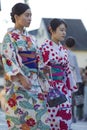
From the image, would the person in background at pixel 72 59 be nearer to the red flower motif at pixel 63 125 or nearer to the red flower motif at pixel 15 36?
the red flower motif at pixel 63 125

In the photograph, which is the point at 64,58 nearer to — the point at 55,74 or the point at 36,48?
the point at 55,74

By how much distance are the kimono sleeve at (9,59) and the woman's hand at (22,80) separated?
0.05m

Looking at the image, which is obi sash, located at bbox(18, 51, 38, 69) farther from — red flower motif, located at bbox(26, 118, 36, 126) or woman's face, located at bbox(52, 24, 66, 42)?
woman's face, located at bbox(52, 24, 66, 42)

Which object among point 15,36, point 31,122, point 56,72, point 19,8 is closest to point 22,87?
point 31,122

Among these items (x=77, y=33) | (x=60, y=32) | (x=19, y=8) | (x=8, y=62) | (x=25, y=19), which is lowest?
(x=77, y=33)

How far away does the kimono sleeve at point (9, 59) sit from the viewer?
489 centimetres

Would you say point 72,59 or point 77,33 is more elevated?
point 72,59

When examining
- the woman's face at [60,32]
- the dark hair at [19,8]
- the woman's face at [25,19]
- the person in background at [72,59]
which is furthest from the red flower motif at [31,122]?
the person in background at [72,59]

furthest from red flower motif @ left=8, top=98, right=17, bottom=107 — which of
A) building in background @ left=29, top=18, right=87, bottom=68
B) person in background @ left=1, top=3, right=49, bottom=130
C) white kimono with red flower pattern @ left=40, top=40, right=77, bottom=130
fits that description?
building in background @ left=29, top=18, right=87, bottom=68

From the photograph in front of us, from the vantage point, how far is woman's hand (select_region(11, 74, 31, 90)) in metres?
4.84

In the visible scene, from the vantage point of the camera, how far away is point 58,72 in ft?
19.6

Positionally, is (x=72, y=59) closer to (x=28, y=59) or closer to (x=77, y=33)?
(x=28, y=59)

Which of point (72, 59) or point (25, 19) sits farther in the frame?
point (72, 59)

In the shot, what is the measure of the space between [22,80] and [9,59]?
0.82 feet
